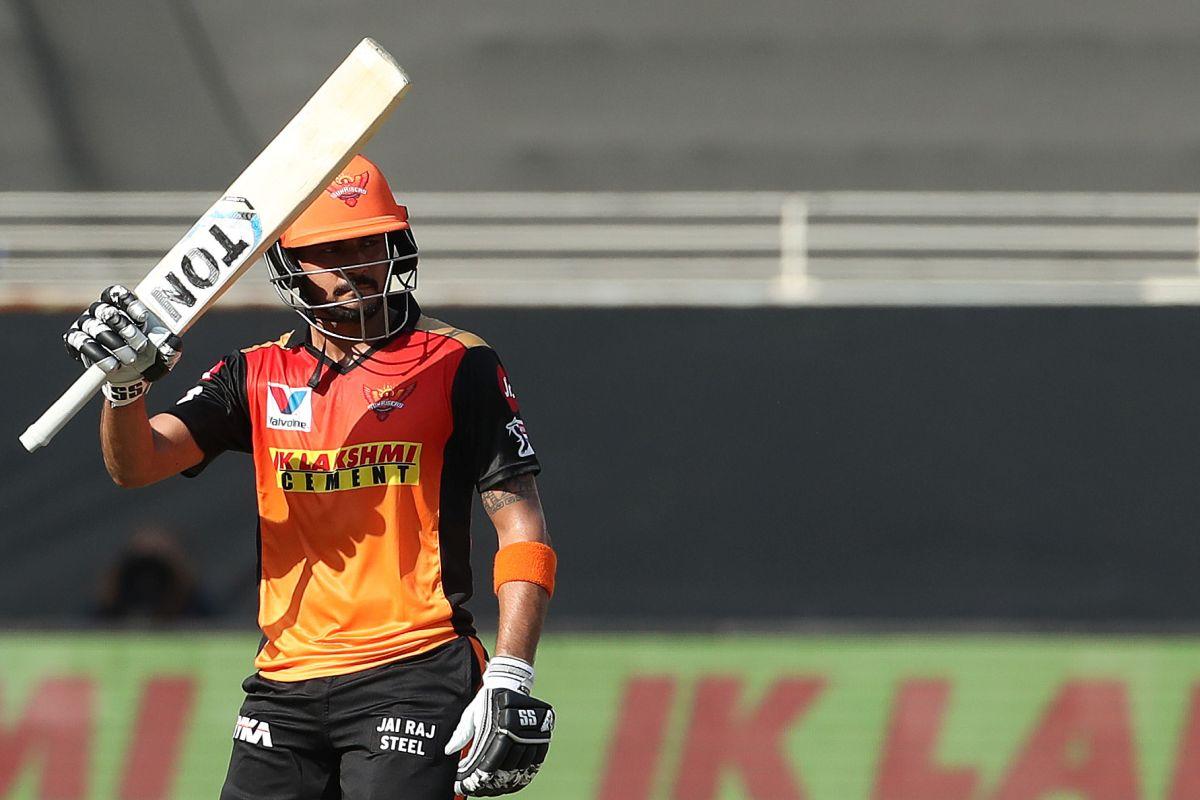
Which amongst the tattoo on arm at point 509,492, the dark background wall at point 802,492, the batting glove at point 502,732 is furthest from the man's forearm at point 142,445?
the dark background wall at point 802,492

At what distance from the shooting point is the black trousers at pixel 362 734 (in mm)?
3168

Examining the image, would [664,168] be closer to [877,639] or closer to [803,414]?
[803,414]

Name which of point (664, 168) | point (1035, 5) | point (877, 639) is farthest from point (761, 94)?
point (877, 639)

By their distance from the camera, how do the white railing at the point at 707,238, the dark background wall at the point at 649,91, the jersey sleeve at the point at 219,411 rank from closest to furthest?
the jersey sleeve at the point at 219,411, the white railing at the point at 707,238, the dark background wall at the point at 649,91

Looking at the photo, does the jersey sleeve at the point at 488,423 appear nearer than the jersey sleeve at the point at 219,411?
Yes

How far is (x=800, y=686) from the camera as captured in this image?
6.88m

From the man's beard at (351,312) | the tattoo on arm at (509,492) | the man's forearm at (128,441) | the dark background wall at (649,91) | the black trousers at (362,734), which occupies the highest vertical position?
the dark background wall at (649,91)

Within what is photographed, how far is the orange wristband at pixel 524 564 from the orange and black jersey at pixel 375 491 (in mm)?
128

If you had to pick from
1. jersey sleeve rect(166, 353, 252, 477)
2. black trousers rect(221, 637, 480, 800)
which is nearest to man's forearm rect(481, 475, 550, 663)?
black trousers rect(221, 637, 480, 800)

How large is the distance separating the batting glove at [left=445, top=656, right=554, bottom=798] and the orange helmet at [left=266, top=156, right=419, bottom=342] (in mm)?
707

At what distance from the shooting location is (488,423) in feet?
10.8

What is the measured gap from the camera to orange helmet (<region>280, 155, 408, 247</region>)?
329cm

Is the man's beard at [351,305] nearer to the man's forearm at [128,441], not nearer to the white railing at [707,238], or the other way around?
the man's forearm at [128,441]

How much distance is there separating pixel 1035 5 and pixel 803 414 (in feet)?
17.4
